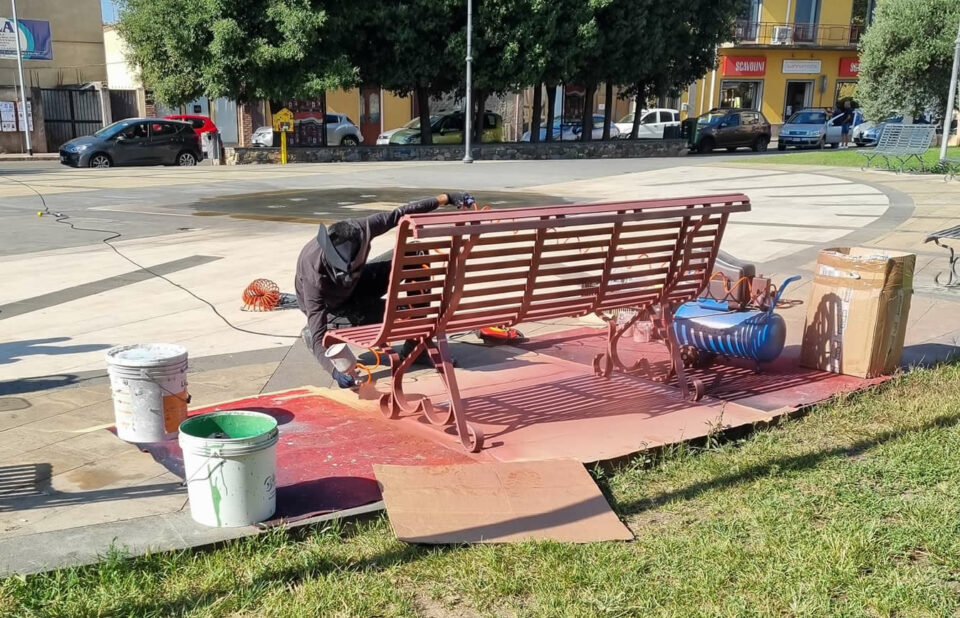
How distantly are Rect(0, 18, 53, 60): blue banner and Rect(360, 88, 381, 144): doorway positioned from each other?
13247 millimetres

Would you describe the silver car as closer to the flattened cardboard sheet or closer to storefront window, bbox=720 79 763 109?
storefront window, bbox=720 79 763 109

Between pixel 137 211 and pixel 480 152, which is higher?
pixel 480 152

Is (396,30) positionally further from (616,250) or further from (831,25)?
(831,25)

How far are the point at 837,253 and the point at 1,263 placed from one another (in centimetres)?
827

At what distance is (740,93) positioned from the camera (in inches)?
1849

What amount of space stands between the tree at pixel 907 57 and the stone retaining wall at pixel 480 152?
22.7ft

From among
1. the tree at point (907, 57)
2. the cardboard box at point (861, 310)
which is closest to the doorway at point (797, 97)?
the tree at point (907, 57)

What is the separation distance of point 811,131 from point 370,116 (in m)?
19.5

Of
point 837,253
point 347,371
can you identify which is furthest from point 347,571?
point 837,253

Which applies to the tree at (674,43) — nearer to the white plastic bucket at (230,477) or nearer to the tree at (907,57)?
the tree at (907,57)

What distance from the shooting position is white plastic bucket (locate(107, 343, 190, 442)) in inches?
159

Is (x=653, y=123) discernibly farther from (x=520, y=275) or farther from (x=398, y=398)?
(x=398, y=398)

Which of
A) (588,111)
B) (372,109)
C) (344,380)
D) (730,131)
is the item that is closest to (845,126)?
(730,131)

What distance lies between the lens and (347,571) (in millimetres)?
3037
